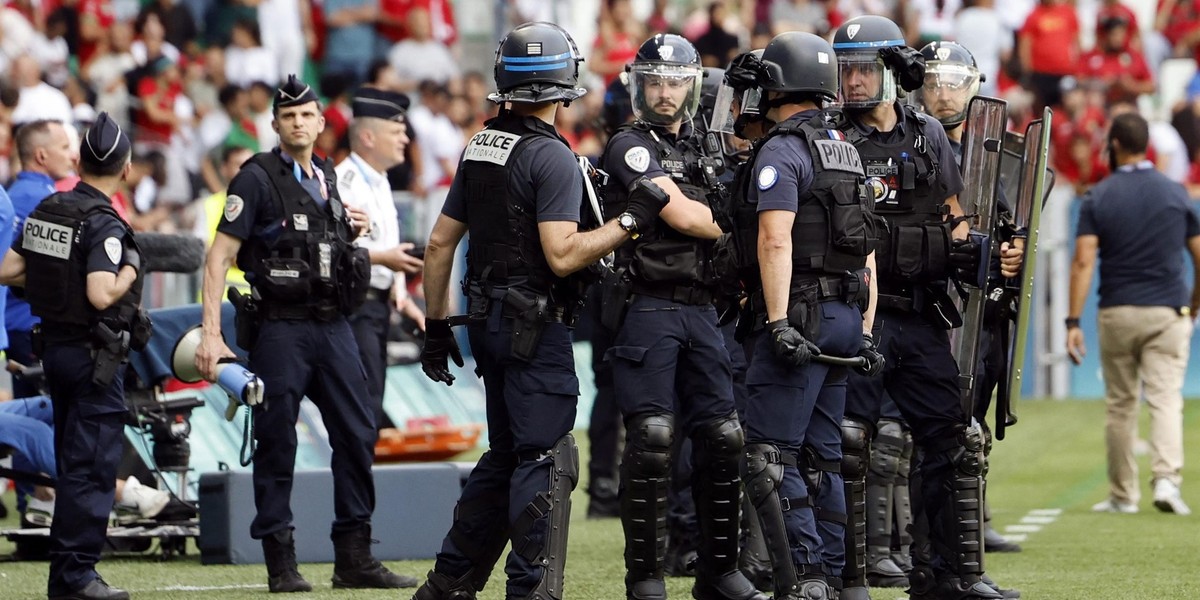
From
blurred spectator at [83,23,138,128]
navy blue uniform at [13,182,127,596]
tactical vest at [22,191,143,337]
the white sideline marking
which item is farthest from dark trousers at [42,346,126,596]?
blurred spectator at [83,23,138,128]

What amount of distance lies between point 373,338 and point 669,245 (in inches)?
97.7

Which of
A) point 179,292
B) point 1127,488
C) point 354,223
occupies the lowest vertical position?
point 1127,488

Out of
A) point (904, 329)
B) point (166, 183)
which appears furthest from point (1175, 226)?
point (166, 183)

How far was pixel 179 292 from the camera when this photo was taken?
12.7 m

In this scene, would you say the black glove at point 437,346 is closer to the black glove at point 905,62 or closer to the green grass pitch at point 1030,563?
the green grass pitch at point 1030,563

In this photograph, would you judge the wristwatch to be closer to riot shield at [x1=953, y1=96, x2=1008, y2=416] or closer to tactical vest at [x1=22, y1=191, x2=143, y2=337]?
riot shield at [x1=953, y1=96, x2=1008, y2=416]

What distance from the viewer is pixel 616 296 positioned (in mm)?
7520

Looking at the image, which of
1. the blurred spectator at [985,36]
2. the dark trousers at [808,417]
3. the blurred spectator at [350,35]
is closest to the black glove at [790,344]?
the dark trousers at [808,417]

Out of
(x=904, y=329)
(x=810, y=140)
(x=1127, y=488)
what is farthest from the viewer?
(x=1127, y=488)

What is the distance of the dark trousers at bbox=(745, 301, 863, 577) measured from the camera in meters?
7.01

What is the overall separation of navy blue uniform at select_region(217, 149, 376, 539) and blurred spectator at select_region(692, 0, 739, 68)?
35.6 feet

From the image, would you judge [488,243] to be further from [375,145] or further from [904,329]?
[375,145]

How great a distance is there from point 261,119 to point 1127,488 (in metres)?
9.02

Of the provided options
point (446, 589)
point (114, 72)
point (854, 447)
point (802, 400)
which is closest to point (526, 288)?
point (802, 400)
